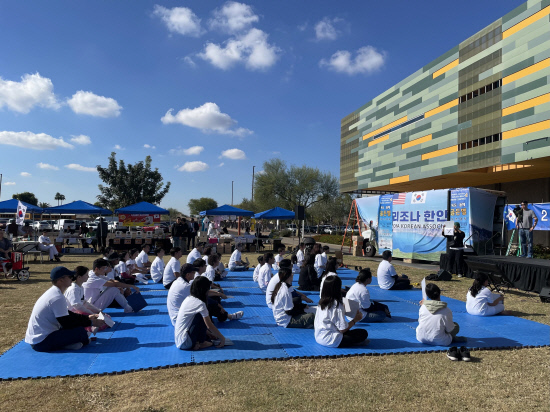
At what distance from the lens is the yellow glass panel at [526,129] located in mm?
18859

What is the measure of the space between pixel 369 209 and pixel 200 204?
71.6 m

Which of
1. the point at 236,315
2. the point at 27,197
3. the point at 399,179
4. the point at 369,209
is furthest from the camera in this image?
the point at 27,197

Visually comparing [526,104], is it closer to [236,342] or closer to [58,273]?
[236,342]

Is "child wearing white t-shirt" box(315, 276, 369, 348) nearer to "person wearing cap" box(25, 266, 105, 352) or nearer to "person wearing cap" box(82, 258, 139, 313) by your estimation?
"person wearing cap" box(25, 266, 105, 352)

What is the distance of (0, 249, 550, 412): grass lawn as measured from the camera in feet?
12.2

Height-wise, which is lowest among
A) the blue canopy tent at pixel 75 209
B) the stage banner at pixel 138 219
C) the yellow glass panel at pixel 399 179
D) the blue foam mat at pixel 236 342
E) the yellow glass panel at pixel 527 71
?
the blue foam mat at pixel 236 342

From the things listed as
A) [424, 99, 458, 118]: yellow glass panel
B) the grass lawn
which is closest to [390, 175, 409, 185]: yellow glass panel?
[424, 99, 458, 118]: yellow glass panel

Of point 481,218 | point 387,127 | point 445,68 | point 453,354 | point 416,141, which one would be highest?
point 445,68

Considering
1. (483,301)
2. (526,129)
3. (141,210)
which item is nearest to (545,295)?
(483,301)

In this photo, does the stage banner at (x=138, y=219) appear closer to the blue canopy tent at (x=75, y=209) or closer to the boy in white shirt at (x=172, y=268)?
the blue canopy tent at (x=75, y=209)

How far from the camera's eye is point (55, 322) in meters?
5.03

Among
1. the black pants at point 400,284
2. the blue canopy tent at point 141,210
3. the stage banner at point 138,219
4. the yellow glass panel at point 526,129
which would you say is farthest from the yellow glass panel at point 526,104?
the stage banner at point 138,219

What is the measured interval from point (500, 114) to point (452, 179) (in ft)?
23.7

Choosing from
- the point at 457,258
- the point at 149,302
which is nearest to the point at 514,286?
the point at 457,258
